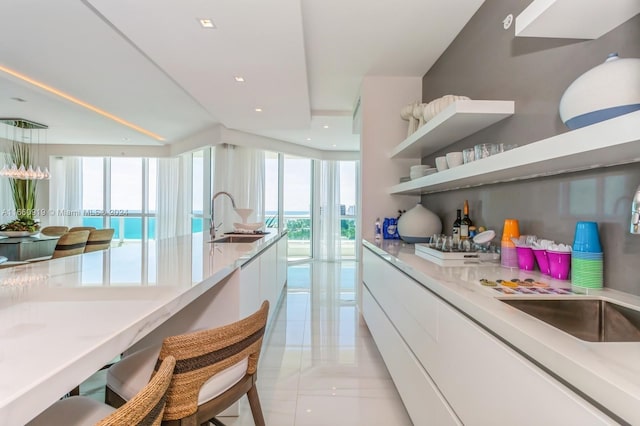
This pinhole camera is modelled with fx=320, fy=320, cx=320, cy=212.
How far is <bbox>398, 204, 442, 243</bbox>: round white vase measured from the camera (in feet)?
9.08

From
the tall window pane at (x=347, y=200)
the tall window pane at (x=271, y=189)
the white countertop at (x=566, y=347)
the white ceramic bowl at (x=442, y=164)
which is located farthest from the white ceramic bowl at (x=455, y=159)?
the tall window pane at (x=347, y=200)

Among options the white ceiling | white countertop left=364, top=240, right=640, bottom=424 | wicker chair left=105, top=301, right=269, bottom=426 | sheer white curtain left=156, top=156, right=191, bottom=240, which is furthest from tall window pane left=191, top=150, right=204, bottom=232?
white countertop left=364, top=240, right=640, bottom=424

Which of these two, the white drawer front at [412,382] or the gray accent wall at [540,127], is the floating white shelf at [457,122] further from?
the white drawer front at [412,382]

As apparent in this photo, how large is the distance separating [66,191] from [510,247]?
9.75 metres

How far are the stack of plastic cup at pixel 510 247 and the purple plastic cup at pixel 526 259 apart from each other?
0.03 metres

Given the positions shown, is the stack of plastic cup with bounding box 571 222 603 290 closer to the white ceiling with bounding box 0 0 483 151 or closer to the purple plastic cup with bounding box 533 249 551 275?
the purple plastic cup with bounding box 533 249 551 275

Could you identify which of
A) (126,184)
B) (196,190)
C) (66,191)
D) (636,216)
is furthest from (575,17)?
(66,191)

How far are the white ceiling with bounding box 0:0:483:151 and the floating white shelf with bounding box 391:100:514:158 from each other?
0.89 m

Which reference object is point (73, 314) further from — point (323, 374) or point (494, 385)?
point (323, 374)

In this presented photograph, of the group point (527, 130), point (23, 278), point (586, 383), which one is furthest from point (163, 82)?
point (586, 383)

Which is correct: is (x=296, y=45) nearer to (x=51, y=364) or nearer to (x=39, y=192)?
(x=51, y=364)

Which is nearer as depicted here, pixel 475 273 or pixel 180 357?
pixel 180 357

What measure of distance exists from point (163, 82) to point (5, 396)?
4195 millimetres

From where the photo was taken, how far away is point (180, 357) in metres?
0.85
